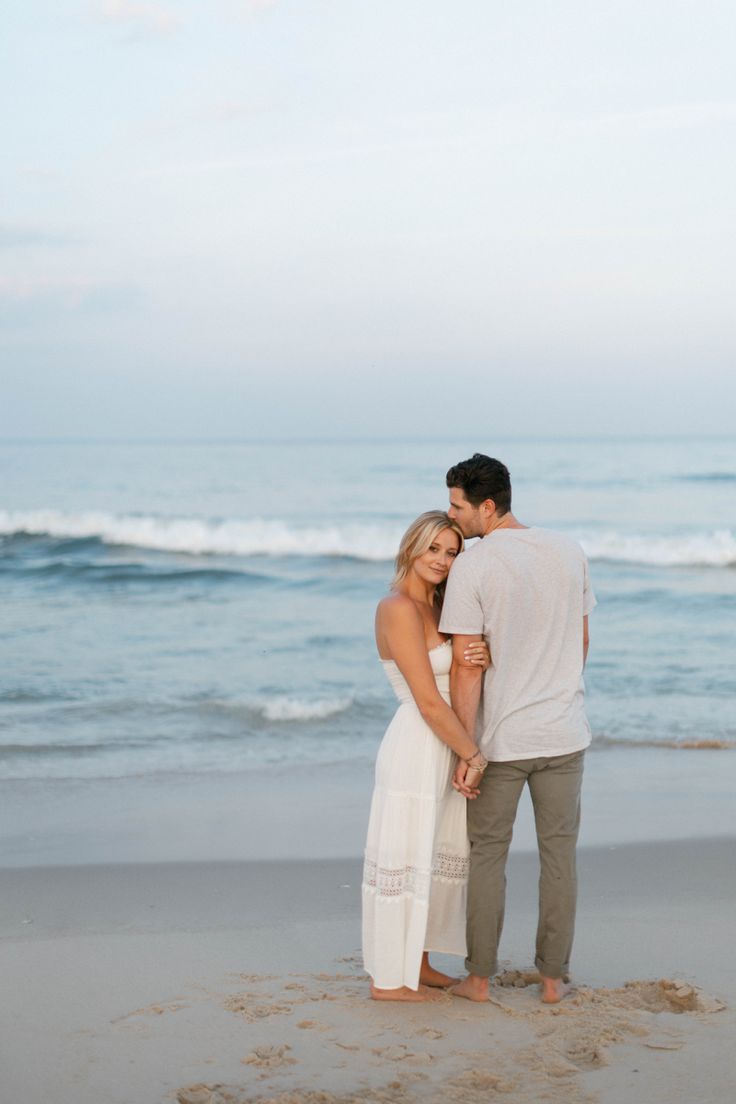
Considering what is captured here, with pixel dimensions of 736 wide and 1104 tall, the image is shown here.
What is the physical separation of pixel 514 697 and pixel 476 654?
192 mm

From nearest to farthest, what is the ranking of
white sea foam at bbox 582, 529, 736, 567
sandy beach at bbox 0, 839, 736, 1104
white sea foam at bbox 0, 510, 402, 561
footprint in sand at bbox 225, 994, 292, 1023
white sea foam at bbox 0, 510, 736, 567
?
sandy beach at bbox 0, 839, 736, 1104 < footprint in sand at bbox 225, 994, 292, 1023 < white sea foam at bbox 582, 529, 736, 567 < white sea foam at bbox 0, 510, 736, 567 < white sea foam at bbox 0, 510, 402, 561

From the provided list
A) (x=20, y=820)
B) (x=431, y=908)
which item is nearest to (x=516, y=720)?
(x=431, y=908)

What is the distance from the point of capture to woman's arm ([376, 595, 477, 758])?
11.9 ft

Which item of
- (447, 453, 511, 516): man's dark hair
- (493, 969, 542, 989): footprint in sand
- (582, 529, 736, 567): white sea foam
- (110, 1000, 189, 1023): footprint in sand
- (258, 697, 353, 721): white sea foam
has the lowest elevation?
(258, 697, 353, 721): white sea foam

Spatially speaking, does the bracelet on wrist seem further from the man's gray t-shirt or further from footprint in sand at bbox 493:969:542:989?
footprint in sand at bbox 493:969:542:989

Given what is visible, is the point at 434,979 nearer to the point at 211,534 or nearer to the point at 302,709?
the point at 302,709

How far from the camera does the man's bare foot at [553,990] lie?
371cm

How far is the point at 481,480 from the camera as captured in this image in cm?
365

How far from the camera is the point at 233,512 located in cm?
2962

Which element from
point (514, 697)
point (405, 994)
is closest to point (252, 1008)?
point (405, 994)

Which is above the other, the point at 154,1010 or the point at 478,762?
the point at 478,762

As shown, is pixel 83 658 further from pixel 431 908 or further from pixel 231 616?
pixel 431 908

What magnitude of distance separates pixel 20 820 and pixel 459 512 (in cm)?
345

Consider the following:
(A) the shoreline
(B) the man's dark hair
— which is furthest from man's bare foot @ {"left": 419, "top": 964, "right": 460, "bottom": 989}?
(B) the man's dark hair
